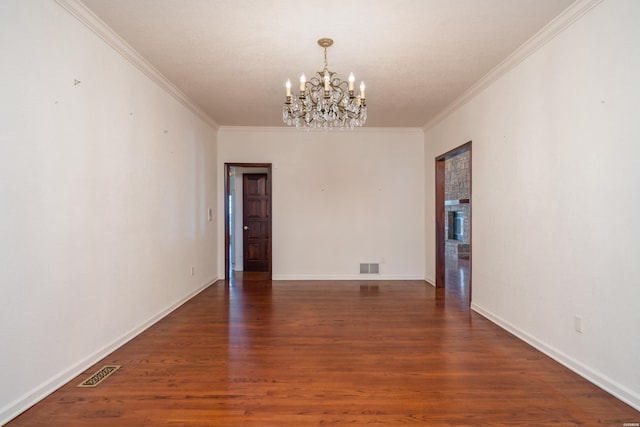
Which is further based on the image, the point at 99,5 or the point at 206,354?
the point at 206,354

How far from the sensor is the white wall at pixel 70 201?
203 centimetres

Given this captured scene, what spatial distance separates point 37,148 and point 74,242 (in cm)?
73

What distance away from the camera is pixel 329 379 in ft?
8.35

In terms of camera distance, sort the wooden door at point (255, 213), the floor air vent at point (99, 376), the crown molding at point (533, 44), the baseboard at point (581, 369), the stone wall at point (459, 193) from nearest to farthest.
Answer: the baseboard at point (581, 369) < the floor air vent at point (99, 376) < the crown molding at point (533, 44) < the wooden door at point (255, 213) < the stone wall at point (459, 193)

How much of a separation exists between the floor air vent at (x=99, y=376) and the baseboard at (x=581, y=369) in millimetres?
3629

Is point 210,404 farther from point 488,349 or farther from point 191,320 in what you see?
point 488,349

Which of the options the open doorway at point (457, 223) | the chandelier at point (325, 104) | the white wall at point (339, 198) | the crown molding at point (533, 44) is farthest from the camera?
the open doorway at point (457, 223)

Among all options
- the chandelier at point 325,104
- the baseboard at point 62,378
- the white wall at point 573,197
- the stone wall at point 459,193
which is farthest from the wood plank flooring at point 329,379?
the stone wall at point 459,193

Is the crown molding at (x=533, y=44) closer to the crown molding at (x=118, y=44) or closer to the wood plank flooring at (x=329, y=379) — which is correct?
the wood plank flooring at (x=329, y=379)

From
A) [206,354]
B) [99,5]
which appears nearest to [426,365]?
[206,354]

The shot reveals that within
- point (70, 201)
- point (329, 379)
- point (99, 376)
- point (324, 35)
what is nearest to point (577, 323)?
point (329, 379)

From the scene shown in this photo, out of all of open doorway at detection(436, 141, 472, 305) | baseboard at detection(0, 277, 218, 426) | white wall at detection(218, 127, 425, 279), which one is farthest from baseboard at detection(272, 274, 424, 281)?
baseboard at detection(0, 277, 218, 426)

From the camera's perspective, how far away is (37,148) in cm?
220

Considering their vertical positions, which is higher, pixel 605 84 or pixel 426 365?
pixel 605 84
